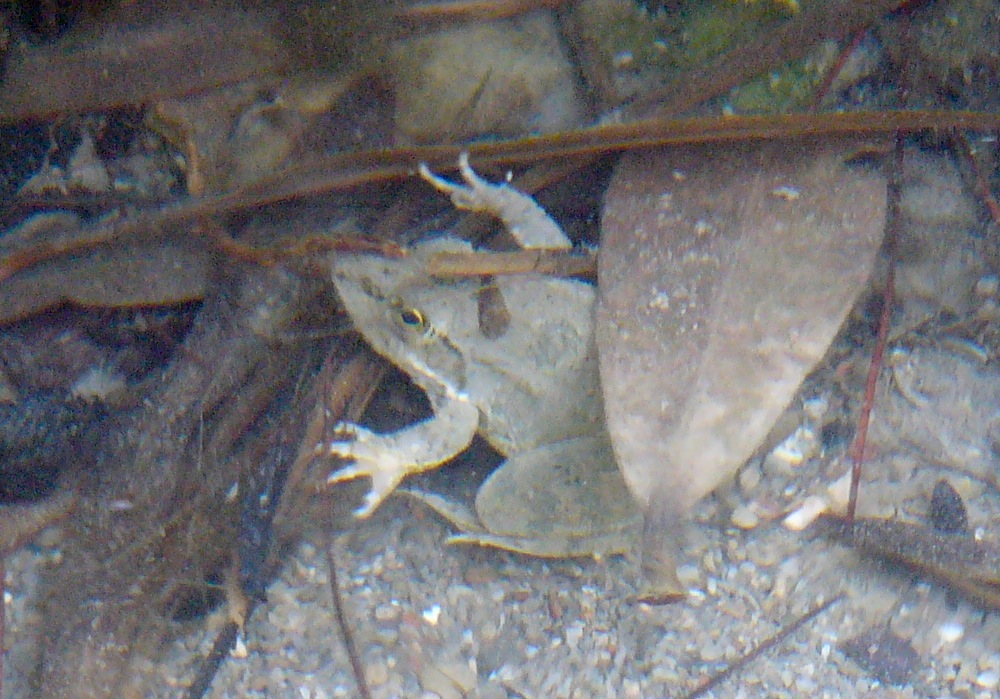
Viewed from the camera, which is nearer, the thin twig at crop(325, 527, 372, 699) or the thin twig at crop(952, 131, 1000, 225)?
the thin twig at crop(325, 527, 372, 699)

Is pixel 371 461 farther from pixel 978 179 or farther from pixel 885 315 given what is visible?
pixel 978 179

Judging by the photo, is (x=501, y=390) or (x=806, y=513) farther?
(x=501, y=390)

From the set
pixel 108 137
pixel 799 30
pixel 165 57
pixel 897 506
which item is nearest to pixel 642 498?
pixel 897 506

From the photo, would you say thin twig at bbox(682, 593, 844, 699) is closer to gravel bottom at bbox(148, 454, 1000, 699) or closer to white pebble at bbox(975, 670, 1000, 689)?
gravel bottom at bbox(148, 454, 1000, 699)

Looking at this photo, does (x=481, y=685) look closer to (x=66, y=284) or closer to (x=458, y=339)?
(x=458, y=339)

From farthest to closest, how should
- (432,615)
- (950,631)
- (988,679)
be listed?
(432,615)
(950,631)
(988,679)

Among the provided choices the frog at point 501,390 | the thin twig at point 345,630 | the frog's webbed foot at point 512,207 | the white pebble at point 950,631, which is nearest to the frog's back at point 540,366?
the frog at point 501,390

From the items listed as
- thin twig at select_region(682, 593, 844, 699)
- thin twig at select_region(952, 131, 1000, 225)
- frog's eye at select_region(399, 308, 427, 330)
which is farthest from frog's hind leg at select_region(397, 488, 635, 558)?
thin twig at select_region(952, 131, 1000, 225)

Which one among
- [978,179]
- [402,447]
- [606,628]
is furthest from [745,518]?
[978,179]
